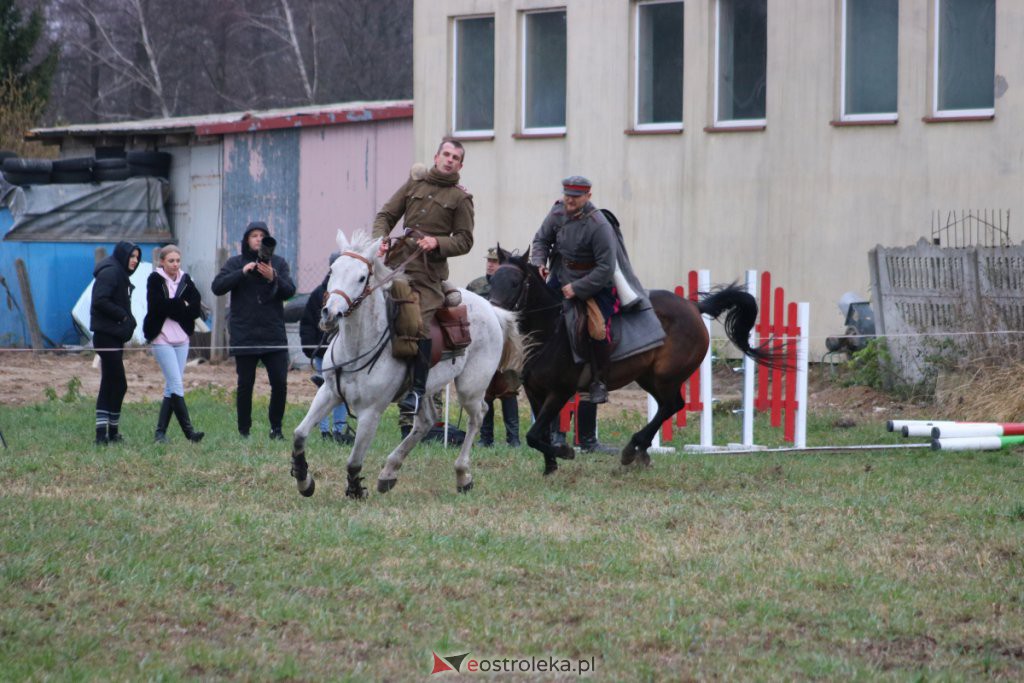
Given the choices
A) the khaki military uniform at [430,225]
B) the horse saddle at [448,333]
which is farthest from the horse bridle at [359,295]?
the horse saddle at [448,333]

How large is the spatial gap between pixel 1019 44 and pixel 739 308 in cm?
834

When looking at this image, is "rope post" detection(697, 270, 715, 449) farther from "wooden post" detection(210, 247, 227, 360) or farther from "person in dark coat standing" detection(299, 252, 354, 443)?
"wooden post" detection(210, 247, 227, 360)

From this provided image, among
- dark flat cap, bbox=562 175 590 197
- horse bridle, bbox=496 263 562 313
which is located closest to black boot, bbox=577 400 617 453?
horse bridle, bbox=496 263 562 313

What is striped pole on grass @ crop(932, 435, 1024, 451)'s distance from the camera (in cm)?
1305

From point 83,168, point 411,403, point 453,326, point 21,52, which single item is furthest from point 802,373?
point 21,52

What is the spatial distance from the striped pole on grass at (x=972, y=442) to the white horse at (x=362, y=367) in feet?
16.3

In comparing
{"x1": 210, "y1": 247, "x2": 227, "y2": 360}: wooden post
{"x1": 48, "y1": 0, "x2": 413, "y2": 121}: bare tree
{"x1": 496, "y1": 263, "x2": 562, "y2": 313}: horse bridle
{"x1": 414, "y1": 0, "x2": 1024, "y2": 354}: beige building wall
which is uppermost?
{"x1": 48, "y1": 0, "x2": 413, "y2": 121}: bare tree

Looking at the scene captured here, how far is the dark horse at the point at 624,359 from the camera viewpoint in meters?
11.3

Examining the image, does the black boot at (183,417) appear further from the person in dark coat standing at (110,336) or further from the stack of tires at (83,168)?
the stack of tires at (83,168)

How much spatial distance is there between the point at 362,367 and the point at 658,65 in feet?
46.4

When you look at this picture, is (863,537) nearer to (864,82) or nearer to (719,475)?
(719,475)

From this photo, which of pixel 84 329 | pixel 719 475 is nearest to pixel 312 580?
pixel 719 475

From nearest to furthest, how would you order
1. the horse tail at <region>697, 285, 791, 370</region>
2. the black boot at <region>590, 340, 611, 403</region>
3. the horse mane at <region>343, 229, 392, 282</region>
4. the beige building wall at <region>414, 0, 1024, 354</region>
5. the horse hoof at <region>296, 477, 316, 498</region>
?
1. the horse mane at <region>343, 229, 392, 282</region>
2. the horse hoof at <region>296, 477, 316, 498</region>
3. the black boot at <region>590, 340, 611, 403</region>
4. the horse tail at <region>697, 285, 791, 370</region>
5. the beige building wall at <region>414, 0, 1024, 354</region>

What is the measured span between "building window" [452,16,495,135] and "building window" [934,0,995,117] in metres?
7.59
